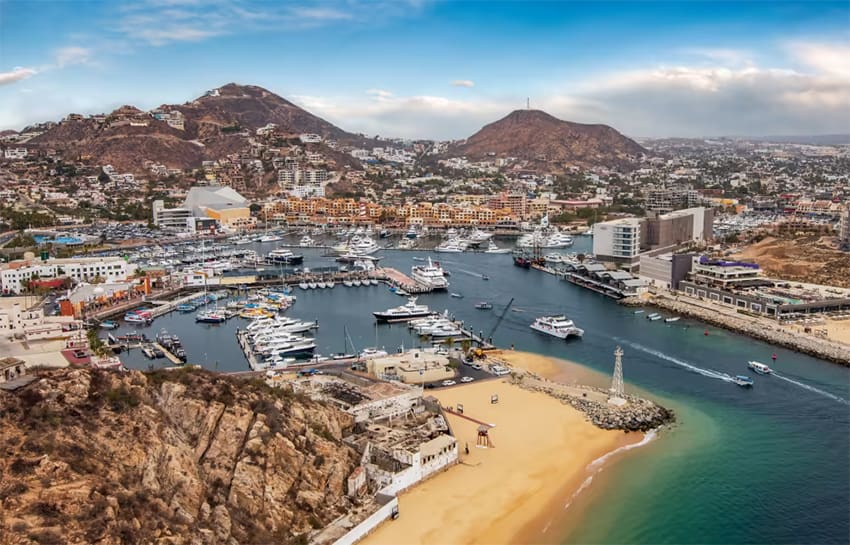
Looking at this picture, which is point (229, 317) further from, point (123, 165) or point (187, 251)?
point (123, 165)

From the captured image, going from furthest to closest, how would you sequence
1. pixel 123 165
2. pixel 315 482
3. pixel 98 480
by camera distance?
pixel 123 165
pixel 315 482
pixel 98 480

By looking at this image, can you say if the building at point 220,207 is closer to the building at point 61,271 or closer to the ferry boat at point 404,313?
the building at point 61,271

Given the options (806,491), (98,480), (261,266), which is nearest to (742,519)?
(806,491)

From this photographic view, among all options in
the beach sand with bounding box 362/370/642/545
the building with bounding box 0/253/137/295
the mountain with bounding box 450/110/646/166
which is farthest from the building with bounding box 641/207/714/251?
the mountain with bounding box 450/110/646/166

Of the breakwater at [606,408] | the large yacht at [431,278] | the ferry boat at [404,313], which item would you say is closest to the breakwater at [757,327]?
the breakwater at [606,408]

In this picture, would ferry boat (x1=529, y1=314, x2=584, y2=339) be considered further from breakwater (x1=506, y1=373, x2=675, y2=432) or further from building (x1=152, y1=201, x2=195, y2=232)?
building (x1=152, y1=201, x2=195, y2=232)
